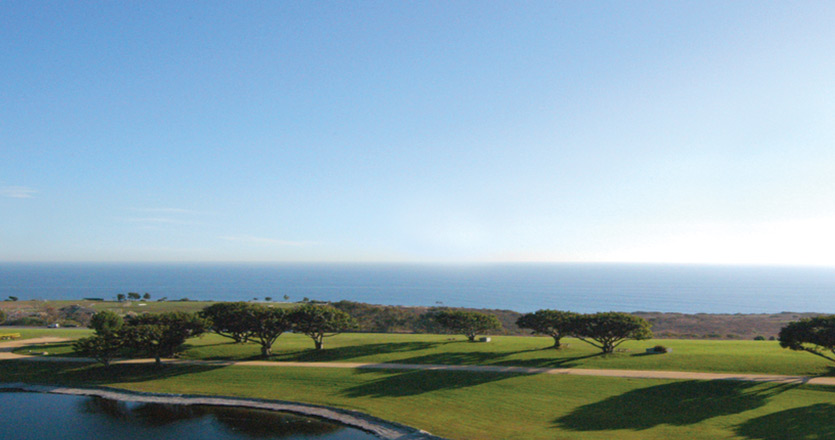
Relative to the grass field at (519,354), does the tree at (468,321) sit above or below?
above

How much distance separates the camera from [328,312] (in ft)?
152

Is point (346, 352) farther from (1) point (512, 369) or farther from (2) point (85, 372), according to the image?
(2) point (85, 372)

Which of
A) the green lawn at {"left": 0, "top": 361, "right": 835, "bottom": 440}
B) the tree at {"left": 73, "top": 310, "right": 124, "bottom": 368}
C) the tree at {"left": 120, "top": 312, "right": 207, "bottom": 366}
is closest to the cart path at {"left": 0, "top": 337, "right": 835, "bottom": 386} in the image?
the green lawn at {"left": 0, "top": 361, "right": 835, "bottom": 440}

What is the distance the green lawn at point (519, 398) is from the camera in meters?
24.5

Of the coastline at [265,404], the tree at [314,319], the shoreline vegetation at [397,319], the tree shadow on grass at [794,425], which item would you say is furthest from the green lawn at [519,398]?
the shoreline vegetation at [397,319]

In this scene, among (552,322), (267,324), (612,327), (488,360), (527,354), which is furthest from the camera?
(552,322)

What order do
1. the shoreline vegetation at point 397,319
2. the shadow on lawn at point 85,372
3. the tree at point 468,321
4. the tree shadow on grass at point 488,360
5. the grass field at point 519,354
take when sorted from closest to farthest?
the grass field at point 519,354 < the shadow on lawn at point 85,372 < the tree shadow on grass at point 488,360 < the tree at point 468,321 < the shoreline vegetation at point 397,319

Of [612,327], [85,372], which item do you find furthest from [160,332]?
[612,327]

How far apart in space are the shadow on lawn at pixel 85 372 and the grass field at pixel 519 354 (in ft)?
12.9

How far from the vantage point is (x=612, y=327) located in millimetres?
41750

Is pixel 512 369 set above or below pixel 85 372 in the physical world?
above

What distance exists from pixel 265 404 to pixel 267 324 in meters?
14.1

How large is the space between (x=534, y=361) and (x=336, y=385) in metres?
18.9

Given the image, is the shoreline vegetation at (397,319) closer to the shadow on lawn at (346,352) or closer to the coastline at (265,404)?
the shadow on lawn at (346,352)
